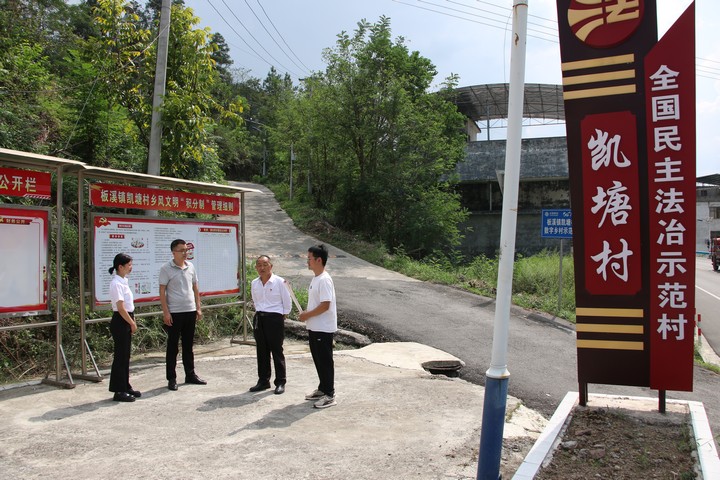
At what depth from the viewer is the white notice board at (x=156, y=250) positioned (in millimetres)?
6422

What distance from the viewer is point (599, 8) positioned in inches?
192

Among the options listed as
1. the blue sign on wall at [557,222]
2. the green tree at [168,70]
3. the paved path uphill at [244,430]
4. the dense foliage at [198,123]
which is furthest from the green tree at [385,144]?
the paved path uphill at [244,430]

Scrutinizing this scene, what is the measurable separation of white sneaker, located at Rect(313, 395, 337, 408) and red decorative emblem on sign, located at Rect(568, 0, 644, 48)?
4246 millimetres

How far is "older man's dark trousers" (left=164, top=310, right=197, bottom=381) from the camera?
19.5ft

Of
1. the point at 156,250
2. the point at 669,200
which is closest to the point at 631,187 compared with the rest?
the point at 669,200

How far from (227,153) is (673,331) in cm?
3105

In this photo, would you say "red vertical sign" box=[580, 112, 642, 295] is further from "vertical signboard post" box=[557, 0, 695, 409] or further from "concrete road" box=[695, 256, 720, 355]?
"concrete road" box=[695, 256, 720, 355]

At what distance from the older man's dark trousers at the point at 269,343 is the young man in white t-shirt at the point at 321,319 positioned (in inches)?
22.0

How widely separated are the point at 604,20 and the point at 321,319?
12.7 ft

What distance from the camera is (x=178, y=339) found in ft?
19.8

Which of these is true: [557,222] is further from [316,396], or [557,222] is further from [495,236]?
[495,236]

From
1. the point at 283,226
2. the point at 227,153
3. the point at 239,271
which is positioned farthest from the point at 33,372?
the point at 227,153

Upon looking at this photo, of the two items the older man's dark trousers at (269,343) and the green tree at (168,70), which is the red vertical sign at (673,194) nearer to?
the older man's dark trousers at (269,343)

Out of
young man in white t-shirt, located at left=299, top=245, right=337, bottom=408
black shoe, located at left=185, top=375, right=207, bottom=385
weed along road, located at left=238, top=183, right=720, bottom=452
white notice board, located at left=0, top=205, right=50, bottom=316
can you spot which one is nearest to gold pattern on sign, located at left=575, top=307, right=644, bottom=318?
weed along road, located at left=238, top=183, right=720, bottom=452
